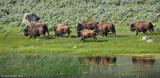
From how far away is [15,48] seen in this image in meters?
31.8

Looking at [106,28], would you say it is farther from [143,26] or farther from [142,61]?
[142,61]

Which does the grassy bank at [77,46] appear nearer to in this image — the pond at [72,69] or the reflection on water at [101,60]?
the reflection on water at [101,60]

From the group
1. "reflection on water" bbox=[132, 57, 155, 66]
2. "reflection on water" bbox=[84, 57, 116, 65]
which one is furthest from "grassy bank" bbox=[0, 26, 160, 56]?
"reflection on water" bbox=[132, 57, 155, 66]

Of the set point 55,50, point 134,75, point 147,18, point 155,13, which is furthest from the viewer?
point 155,13

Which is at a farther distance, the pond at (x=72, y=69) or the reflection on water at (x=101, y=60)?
the reflection on water at (x=101, y=60)

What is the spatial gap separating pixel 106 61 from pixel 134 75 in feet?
18.4

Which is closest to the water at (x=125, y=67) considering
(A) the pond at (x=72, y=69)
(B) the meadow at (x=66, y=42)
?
(A) the pond at (x=72, y=69)

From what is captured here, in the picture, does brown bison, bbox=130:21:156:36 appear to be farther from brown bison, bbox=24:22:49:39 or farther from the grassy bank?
brown bison, bbox=24:22:49:39

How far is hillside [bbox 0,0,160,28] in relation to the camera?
53722 mm

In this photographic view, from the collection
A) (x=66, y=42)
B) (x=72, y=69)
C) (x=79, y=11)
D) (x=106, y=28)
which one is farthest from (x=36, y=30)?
(x=79, y=11)

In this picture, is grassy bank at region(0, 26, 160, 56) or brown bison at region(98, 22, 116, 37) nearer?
grassy bank at region(0, 26, 160, 56)

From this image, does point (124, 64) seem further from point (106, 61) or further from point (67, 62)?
point (67, 62)

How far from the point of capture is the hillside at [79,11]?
53722mm

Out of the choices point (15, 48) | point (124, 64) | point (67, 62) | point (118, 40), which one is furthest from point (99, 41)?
point (67, 62)
